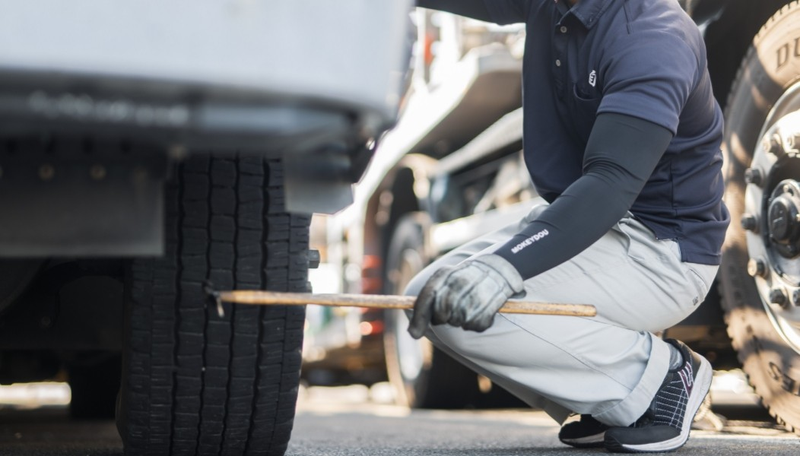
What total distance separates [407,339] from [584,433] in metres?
2.63

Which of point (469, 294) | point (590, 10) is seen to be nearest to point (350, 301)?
point (469, 294)

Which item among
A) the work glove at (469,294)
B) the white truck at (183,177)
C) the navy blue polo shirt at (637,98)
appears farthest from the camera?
the navy blue polo shirt at (637,98)

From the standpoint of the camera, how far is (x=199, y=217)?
167 centimetres

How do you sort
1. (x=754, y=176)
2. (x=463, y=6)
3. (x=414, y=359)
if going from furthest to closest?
1. (x=414, y=359)
2. (x=463, y=6)
3. (x=754, y=176)

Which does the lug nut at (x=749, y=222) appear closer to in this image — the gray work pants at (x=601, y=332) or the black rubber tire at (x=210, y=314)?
the gray work pants at (x=601, y=332)

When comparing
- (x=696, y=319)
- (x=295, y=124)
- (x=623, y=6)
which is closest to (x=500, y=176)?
(x=696, y=319)

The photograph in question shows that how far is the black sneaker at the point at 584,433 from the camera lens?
2219mm

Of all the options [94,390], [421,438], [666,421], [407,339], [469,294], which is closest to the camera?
[469,294]

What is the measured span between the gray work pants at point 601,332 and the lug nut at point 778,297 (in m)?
0.13

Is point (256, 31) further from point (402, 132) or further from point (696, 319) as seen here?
point (402, 132)

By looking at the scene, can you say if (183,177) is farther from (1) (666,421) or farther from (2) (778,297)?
(2) (778,297)

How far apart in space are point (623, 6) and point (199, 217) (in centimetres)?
104

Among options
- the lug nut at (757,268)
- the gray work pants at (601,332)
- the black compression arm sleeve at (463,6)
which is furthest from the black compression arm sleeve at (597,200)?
the black compression arm sleeve at (463,6)

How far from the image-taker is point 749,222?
2.36 metres
